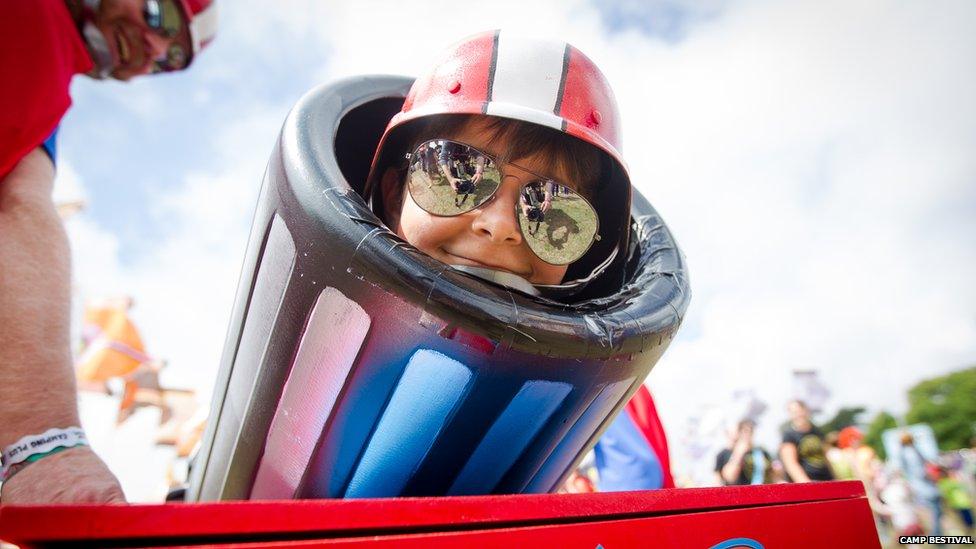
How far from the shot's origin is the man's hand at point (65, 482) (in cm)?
71

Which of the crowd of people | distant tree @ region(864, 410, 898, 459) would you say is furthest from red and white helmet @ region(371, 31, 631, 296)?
distant tree @ region(864, 410, 898, 459)

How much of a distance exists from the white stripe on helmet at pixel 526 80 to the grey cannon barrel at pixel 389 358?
378mm

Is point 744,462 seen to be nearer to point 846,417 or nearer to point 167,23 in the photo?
point 167,23

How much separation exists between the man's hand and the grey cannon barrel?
322 mm

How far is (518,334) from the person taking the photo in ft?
2.81

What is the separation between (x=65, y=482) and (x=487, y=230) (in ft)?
2.61

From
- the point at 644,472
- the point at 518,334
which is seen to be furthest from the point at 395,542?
the point at 644,472

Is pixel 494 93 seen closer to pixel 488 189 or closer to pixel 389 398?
pixel 488 189

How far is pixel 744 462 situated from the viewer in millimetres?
5512

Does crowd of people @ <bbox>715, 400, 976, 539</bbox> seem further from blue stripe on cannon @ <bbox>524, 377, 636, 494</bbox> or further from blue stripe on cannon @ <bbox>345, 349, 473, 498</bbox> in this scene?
blue stripe on cannon @ <bbox>345, 349, 473, 498</bbox>

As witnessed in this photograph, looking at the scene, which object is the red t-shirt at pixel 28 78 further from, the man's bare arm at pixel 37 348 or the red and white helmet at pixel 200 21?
the red and white helmet at pixel 200 21

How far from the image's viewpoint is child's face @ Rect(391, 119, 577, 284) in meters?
1.16

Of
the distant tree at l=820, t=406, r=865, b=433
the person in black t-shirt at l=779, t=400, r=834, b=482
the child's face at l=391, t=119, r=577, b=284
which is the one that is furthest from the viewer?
the distant tree at l=820, t=406, r=865, b=433

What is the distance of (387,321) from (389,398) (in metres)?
0.16
